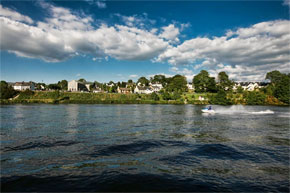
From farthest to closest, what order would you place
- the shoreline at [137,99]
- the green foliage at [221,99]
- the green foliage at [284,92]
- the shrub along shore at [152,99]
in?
the shoreline at [137,99] → the shrub along shore at [152,99] → the green foliage at [221,99] → the green foliage at [284,92]

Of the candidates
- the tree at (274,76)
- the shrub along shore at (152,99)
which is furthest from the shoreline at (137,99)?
the tree at (274,76)

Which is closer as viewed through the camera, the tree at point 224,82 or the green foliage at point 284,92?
the green foliage at point 284,92

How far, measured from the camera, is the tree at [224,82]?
161 metres

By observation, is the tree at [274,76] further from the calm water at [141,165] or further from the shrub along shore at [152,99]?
the calm water at [141,165]

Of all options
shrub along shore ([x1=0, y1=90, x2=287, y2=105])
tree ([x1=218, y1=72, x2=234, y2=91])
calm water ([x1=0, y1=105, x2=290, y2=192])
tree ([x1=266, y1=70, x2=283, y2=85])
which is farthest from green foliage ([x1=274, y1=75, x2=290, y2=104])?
calm water ([x1=0, y1=105, x2=290, y2=192])

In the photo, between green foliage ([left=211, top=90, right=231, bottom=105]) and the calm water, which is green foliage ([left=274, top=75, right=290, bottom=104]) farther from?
the calm water

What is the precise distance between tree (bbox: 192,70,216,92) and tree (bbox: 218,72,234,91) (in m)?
10.7

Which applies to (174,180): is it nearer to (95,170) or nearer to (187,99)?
(95,170)

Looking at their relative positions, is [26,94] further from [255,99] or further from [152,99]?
[255,99]

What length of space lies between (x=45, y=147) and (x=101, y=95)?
4744 inches

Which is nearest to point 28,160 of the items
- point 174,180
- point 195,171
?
point 174,180

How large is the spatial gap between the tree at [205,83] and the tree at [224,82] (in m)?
10.7

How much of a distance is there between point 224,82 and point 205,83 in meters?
19.5

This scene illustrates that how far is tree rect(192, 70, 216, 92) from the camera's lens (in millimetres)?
154062
